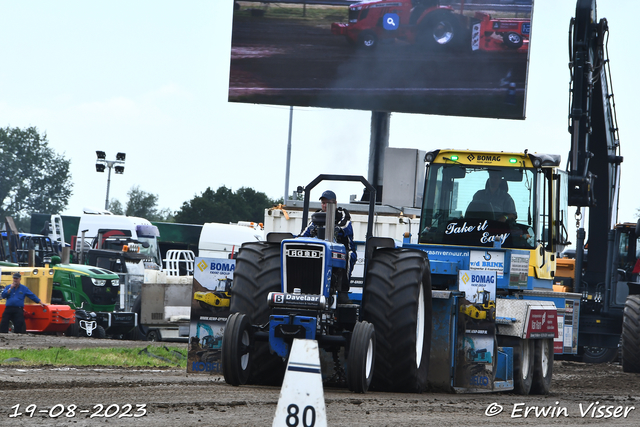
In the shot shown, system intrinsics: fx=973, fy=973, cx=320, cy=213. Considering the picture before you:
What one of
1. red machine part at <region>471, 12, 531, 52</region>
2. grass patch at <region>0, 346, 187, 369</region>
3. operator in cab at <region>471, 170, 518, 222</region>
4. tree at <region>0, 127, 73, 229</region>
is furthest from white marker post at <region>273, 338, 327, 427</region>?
tree at <region>0, 127, 73, 229</region>

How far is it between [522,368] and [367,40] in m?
17.9

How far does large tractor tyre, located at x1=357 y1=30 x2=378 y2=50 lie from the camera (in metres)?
28.7

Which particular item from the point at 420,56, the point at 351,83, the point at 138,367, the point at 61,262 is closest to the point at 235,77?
the point at 351,83

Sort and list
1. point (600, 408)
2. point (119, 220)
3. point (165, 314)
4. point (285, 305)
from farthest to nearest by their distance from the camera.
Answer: point (119, 220)
point (165, 314)
point (600, 408)
point (285, 305)

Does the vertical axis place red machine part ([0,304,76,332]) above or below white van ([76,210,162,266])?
below

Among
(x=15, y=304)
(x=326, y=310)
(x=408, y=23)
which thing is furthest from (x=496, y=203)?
(x=408, y=23)

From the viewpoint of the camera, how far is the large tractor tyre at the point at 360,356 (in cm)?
887

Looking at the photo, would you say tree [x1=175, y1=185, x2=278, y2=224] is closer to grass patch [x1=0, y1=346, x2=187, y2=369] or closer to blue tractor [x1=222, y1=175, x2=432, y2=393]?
grass patch [x1=0, y1=346, x2=187, y2=369]

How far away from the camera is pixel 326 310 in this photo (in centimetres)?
917

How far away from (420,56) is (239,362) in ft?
Answer: 67.3

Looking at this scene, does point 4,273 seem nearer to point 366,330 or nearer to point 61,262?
point 61,262

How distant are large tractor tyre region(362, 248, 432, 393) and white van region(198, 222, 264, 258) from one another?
901 inches

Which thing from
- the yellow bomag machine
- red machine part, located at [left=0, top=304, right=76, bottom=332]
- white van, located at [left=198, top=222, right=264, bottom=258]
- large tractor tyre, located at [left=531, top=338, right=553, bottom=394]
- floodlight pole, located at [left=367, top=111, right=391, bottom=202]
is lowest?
red machine part, located at [left=0, top=304, right=76, bottom=332]

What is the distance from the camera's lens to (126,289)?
86.9 ft
